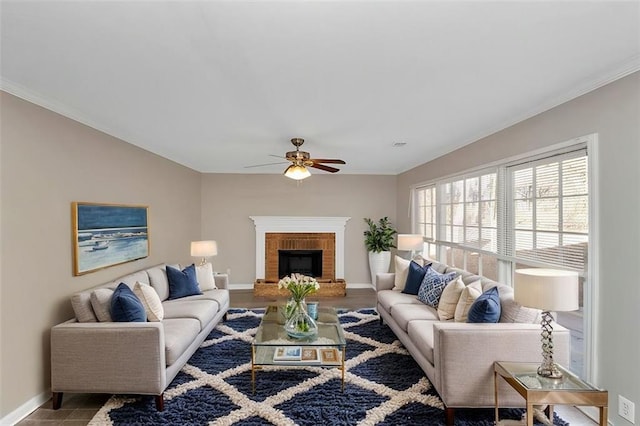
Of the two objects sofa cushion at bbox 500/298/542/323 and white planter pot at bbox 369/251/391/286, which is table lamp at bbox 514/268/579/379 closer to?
sofa cushion at bbox 500/298/542/323

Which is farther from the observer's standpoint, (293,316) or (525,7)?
(293,316)

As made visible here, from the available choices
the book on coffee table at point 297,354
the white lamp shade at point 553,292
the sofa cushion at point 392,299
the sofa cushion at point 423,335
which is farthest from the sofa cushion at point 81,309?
the white lamp shade at point 553,292

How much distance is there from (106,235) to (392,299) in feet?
11.3

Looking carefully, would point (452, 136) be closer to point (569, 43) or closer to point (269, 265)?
point (569, 43)

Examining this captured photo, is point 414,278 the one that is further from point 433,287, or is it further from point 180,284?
point 180,284

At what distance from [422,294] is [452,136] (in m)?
1.97

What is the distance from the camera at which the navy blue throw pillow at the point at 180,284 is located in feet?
14.7

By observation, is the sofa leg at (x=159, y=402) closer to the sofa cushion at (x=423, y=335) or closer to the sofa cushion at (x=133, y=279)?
the sofa cushion at (x=133, y=279)

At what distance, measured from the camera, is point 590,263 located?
256cm

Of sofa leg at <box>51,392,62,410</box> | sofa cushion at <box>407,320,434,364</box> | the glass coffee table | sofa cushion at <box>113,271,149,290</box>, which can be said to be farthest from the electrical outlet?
sofa cushion at <box>113,271,149,290</box>

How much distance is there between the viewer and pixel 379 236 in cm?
714

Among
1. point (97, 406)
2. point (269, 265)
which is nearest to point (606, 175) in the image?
point (97, 406)

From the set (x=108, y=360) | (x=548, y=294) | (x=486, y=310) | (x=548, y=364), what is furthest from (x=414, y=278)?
(x=108, y=360)

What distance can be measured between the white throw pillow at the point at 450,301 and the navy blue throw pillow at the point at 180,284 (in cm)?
313
